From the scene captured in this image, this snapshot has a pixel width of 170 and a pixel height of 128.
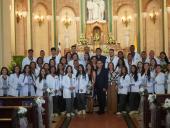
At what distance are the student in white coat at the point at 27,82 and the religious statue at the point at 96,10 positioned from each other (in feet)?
33.4

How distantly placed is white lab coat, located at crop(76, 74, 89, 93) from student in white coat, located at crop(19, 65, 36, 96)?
1218 mm

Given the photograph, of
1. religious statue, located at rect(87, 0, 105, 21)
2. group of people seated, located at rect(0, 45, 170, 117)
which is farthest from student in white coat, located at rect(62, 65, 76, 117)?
religious statue, located at rect(87, 0, 105, 21)

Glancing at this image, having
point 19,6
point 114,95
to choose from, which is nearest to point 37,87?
point 114,95

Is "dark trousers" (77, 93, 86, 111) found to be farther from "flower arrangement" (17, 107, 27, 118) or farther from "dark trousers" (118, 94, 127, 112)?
"flower arrangement" (17, 107, 27, 118)

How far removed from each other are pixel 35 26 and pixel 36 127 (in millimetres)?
13159

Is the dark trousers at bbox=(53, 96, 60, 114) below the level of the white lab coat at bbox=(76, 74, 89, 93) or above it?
below

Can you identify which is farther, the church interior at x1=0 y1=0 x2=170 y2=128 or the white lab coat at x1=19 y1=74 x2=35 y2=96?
the church interior at x1=0 y1=0 x2=170 y2=128

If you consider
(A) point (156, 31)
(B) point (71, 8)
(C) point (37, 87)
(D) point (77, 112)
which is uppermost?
(B) point (71, 8)

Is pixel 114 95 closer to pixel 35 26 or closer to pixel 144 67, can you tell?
pixel 144 67

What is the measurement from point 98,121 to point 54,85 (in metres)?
1.82

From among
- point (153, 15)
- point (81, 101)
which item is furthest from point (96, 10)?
point (81, 101)

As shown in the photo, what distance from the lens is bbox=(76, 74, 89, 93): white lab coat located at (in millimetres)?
11695

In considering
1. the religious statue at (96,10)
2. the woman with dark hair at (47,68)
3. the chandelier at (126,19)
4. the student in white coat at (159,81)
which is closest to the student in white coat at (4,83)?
the woman with dark hair at (47,68)

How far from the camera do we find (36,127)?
7.91m
